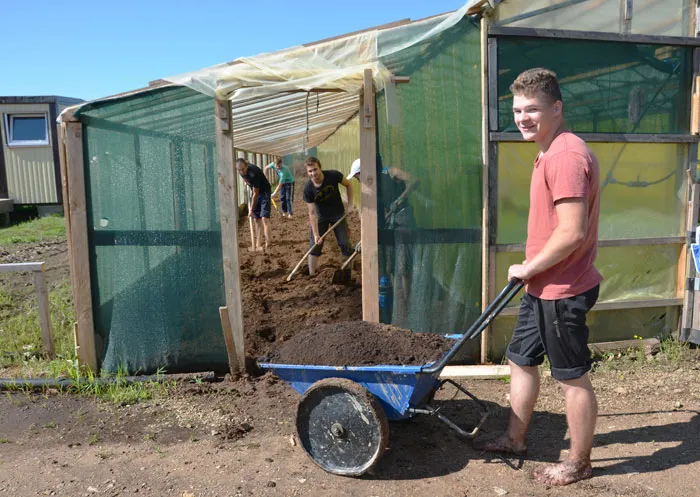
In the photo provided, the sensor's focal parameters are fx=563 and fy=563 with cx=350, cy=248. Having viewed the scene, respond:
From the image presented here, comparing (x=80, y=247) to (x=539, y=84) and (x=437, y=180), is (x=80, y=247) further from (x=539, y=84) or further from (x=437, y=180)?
(x=539, y=84)

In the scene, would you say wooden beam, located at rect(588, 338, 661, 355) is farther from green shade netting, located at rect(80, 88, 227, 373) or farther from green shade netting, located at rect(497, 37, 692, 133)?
green shade netting, located at rect(80, 88, 227, 373)

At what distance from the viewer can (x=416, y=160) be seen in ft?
14.6

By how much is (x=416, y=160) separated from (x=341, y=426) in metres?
2.28

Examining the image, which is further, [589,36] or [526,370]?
[589,36]

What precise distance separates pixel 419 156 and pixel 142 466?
9.53 feet

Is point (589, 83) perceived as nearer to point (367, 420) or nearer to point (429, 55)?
point (429, 55)

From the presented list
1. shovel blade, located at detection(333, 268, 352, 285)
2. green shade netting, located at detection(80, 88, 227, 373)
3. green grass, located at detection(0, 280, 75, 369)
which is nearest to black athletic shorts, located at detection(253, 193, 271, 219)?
shovel blade, located at detection(333, 268, 352, 285)

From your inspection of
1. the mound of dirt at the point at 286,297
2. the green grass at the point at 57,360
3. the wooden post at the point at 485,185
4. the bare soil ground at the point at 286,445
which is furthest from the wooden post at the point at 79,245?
the wooden post at the point at 485,185

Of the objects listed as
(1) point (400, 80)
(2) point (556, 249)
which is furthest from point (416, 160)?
(2) point (556, 249)

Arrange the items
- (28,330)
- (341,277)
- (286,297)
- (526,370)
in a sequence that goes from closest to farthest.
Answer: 1. (526,370)
2. (28,330)
3. (286,297)
4. (341,277)

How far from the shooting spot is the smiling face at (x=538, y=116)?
2625 mm

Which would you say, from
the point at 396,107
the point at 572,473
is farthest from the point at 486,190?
the point at 572,473

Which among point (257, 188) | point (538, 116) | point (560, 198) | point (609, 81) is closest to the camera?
point (560, 198)

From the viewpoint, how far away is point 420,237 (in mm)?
4539
